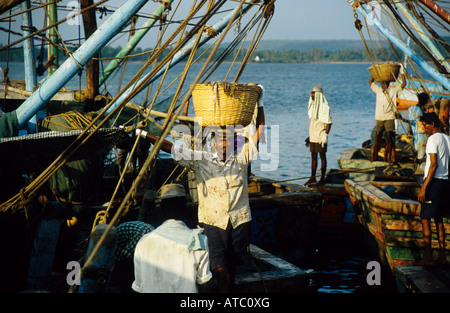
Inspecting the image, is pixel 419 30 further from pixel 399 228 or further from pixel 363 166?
pixel 399 228

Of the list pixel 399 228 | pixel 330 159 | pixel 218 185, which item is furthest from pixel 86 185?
pixel 330 159

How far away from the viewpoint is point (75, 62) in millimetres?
5039

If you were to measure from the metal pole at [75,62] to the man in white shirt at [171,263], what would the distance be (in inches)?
101

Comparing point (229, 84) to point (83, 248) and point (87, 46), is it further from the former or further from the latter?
point (83, 248)

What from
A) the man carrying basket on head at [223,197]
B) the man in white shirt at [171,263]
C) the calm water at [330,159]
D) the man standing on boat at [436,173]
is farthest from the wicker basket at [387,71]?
the man in white shirt at [171,263]

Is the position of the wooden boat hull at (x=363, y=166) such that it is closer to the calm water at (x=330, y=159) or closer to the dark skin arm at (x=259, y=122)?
the calm water at (x=330, y=159)

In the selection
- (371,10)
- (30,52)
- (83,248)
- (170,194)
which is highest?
(371,10)

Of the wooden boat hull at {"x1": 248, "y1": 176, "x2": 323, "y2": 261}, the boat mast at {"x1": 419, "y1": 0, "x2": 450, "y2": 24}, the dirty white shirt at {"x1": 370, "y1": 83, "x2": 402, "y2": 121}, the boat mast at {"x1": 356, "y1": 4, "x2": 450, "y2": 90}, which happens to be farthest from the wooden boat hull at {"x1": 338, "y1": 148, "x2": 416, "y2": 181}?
the boat mast at {"x1": 419, "y1": 0, "x2": 450, "y2": 24}

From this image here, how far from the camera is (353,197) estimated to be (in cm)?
721

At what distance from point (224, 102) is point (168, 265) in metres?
1.48

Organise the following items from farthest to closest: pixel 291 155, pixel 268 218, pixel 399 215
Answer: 1. pixel 291 155
2. pixel 268 218
3. pixel 399 215
